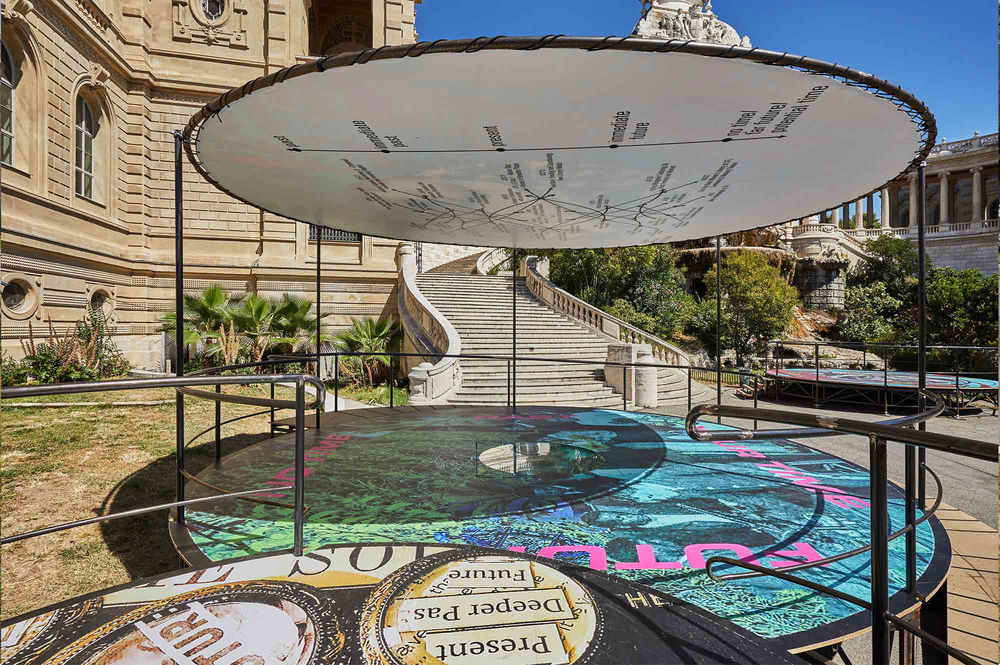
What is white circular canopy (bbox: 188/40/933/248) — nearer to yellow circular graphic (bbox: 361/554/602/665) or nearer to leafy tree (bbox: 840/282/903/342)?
yellow circular graphic (bbox: 361/554/602/665)

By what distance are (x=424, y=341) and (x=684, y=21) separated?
57.2m

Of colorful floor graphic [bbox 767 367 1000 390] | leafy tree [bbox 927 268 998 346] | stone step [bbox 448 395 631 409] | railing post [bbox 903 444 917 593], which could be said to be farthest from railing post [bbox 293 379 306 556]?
leafy tree [bbox 927 268 998 346]

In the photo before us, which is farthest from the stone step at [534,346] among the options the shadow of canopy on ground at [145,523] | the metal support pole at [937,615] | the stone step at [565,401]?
the metal support pole at [937,615]

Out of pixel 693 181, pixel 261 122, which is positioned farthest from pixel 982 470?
pixel 261 122

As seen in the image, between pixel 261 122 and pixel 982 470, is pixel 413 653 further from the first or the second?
pixel 982 470

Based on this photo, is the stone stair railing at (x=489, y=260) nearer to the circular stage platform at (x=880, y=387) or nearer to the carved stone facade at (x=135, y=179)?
the carved stone facade at (x=135, y=179)

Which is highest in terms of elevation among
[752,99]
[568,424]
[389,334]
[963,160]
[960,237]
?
[963,160]

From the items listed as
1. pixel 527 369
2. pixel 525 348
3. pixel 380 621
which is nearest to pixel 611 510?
pixel 380 621

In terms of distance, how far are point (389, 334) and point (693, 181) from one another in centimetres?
1407

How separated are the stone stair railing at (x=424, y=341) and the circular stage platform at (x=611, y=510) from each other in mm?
2509

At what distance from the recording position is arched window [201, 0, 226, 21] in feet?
62.8

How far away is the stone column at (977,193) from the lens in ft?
151

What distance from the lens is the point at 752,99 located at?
2.91m

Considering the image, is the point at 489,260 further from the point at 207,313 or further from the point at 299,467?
the point at 299,467
